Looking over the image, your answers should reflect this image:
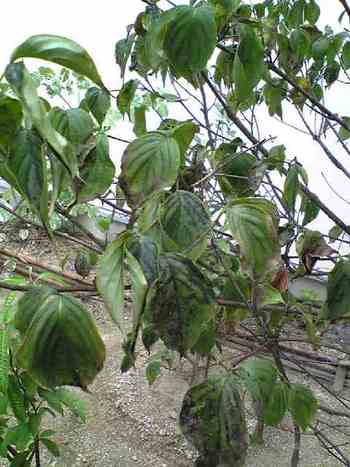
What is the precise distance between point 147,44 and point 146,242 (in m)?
0.26

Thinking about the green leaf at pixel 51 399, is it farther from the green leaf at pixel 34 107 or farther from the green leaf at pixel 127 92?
the green leaf at pixel 34 107

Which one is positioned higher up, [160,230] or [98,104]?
[98,104]

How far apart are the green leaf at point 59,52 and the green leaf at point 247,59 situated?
0.79ft

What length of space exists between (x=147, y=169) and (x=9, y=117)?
11 centimetres

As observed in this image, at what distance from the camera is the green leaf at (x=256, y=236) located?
12.3 inches

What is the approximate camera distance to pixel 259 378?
1.46 feet

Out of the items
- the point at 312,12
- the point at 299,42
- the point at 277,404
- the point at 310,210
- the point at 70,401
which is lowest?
the point at 70,401

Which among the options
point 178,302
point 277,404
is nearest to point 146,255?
point 178,302

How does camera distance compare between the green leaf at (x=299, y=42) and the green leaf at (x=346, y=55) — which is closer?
the green leaf at (x=299, y=42)

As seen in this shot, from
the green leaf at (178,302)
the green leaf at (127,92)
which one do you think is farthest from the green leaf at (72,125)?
the green leaf at (127,92)

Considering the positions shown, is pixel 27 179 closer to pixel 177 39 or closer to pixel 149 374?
pixel 177 39

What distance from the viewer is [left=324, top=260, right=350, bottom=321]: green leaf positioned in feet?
1.35

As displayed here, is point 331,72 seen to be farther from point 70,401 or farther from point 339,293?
point 70,401

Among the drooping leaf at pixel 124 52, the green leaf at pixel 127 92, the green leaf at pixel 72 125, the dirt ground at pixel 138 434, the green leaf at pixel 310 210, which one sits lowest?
the dirt ground at pixel 138 434
